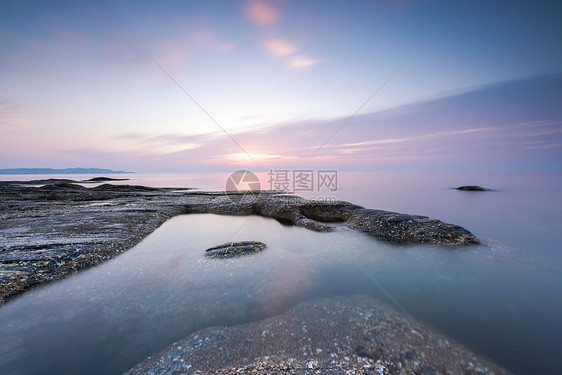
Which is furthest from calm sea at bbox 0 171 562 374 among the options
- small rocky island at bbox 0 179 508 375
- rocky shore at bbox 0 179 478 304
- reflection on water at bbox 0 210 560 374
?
rocky shore at bbox 0 179 478 304

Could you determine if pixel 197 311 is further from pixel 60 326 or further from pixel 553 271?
pixel 553 271

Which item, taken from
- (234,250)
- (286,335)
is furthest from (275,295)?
(234,250)

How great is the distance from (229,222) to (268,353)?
16.6m

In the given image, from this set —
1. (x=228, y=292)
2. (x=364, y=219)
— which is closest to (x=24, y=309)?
(x=228, y=292)

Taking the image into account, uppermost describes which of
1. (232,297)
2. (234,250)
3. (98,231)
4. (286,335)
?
(98,231)

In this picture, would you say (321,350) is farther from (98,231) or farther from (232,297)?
(98,231)

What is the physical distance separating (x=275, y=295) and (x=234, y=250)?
4.83 metres

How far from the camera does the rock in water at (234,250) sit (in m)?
12.1

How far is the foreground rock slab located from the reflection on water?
25.2 inches

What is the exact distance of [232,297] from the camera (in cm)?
823

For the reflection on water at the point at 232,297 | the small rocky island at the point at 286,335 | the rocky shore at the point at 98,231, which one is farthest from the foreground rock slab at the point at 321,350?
the rocky shore at the point at 98,231

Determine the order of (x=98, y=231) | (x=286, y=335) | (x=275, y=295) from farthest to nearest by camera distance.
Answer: (x=98, y=231), (x=275, y=295), (x=286, y=335)

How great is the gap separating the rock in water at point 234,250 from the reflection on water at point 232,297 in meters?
0.48

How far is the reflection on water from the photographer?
18.7ft
